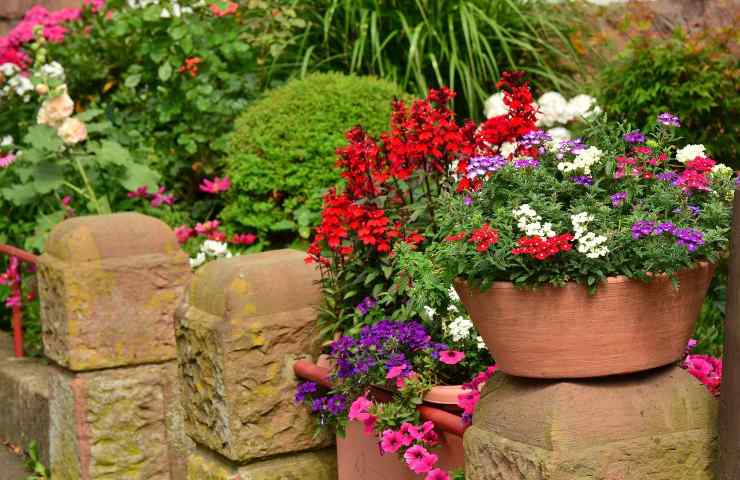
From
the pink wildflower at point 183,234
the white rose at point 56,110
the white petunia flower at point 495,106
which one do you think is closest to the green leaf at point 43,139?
the white rose at point 56,110

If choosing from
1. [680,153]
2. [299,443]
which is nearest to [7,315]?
[299,443]

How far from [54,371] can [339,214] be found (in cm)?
191

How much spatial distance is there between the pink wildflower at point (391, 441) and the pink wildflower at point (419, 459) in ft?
0.18

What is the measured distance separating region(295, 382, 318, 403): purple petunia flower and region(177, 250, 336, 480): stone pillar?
8 cm

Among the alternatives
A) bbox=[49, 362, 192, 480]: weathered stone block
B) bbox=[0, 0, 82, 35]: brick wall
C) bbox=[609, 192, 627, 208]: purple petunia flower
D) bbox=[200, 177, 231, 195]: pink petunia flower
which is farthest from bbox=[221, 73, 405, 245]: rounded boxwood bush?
bbox=[0, 0, 82, 35]: brick wall

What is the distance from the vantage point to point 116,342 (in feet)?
15.0

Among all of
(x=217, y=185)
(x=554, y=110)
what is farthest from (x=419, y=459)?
(x=554, y=110)

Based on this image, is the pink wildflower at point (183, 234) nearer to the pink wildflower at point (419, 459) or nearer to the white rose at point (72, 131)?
the white rose at point (72, 131)

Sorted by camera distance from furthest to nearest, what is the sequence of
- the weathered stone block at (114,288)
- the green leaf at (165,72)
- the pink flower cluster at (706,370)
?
the green leaf at (165,72), the weathered stone block at (114,288), the pink flower cluster at (706,370)

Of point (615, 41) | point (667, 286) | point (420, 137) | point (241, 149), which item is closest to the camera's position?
point (667, 286)

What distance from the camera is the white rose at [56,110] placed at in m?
5.81

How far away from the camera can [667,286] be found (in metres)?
2.36

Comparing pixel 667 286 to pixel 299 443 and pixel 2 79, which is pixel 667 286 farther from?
pixel 2 79

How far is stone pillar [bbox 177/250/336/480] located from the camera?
351 cm
